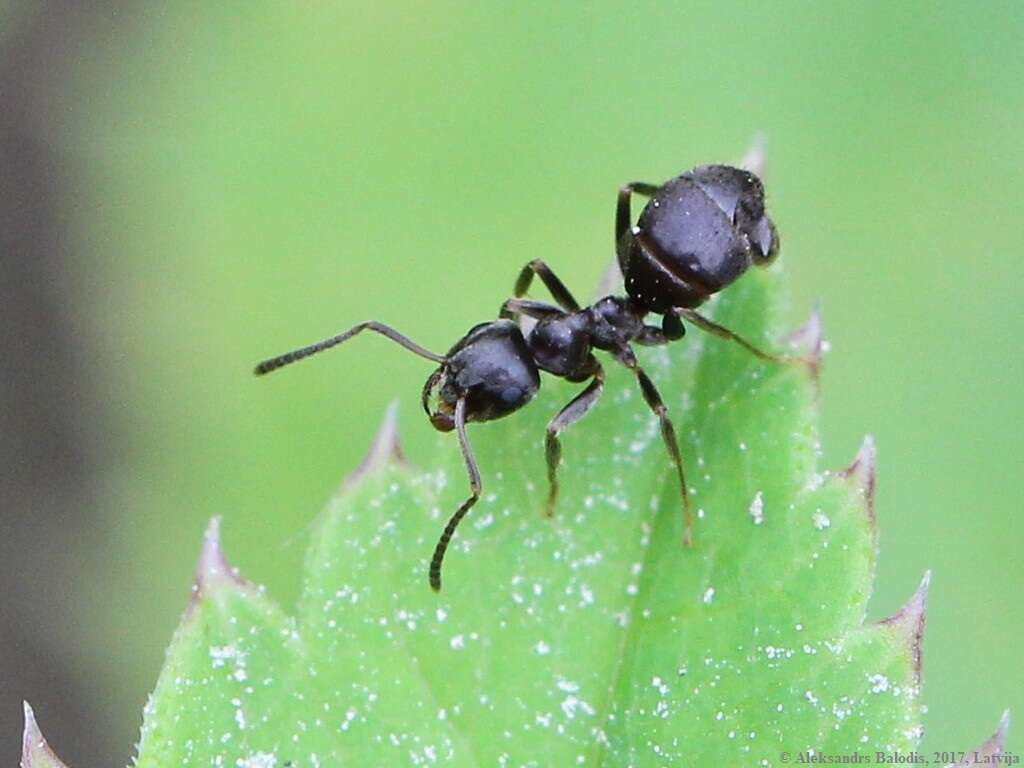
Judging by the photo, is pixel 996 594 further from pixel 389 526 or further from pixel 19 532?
pixel 19 532

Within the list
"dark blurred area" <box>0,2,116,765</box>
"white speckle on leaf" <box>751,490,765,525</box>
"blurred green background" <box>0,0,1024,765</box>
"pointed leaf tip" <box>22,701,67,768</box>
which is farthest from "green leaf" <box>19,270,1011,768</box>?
"dark blurred area" <box>0,2,116,765</box>

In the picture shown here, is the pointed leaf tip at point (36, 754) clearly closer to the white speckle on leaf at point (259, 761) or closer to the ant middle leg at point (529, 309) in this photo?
the white speckle on leaf at point (259, 761)

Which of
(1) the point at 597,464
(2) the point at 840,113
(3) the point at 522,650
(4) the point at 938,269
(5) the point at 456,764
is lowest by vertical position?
(5) the point at 456,764

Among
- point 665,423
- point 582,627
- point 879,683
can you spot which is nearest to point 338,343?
point 665,423

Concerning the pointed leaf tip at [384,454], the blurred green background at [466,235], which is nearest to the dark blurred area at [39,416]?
the blurred green background at [466,235]

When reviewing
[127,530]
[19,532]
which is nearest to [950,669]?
[127,530]

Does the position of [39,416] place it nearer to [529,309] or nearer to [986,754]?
[529,309]
